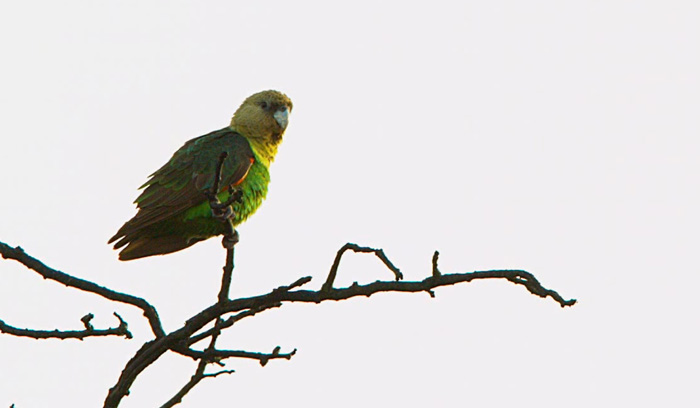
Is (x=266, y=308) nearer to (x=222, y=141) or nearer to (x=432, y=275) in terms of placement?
(x=432, y=275)

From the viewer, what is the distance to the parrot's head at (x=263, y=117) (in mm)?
7668

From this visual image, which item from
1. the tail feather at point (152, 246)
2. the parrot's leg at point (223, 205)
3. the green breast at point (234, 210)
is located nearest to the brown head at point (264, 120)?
the green breast at point (234, 210)

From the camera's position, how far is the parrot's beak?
25.5 ft

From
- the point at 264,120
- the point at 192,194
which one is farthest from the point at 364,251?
the point at 264,120

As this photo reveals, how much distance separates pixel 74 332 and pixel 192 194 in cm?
261

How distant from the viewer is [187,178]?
21.7 feet

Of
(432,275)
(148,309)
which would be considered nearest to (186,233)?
(148,309)

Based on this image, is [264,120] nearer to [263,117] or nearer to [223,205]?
[263,117]

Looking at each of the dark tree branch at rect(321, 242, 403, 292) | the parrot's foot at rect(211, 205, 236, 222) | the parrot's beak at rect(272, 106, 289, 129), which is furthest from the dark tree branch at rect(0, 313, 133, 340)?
the parrot's beak at rect(272, 106, 289, 129)

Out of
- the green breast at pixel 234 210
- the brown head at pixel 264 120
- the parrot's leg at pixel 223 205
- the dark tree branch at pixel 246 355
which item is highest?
the brown head at pixel 264 120

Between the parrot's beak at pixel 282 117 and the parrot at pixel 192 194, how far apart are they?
35 centimetres

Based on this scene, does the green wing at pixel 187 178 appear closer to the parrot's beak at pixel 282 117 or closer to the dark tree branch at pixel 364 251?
the parrot's beak at pixel 282 117

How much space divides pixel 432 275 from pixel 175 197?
3.39m

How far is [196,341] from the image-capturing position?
3.90m
